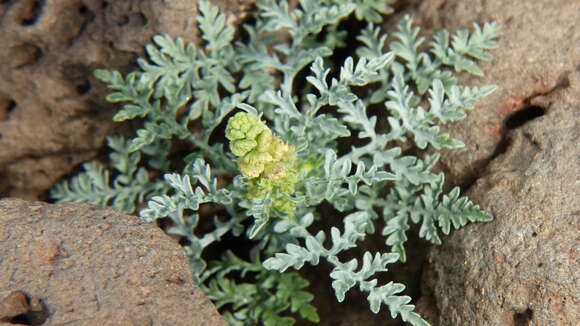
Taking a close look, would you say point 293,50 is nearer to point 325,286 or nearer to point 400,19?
point 400,19

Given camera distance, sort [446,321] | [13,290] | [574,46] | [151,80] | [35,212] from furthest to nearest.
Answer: [151,80] → [574,46] → [446,321] → [35,212] → [13,290]

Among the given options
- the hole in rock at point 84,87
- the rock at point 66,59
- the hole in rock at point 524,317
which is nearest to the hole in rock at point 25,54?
the rock at point 66,59

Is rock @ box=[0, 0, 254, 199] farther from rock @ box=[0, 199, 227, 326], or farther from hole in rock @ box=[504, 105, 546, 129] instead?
hole in rock @ box=[504, 105, 546, 129]

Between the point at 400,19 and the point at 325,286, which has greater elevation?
the point at 400,19

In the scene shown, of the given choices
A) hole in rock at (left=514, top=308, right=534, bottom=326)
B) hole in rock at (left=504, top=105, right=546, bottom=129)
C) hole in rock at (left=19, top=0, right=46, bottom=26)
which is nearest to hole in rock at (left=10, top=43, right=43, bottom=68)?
hole in rock at (left=19, top=0, right=46, bottom=26)

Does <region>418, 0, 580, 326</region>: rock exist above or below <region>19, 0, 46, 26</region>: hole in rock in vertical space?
below

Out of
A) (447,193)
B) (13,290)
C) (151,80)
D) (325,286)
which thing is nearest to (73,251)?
(13,290)
